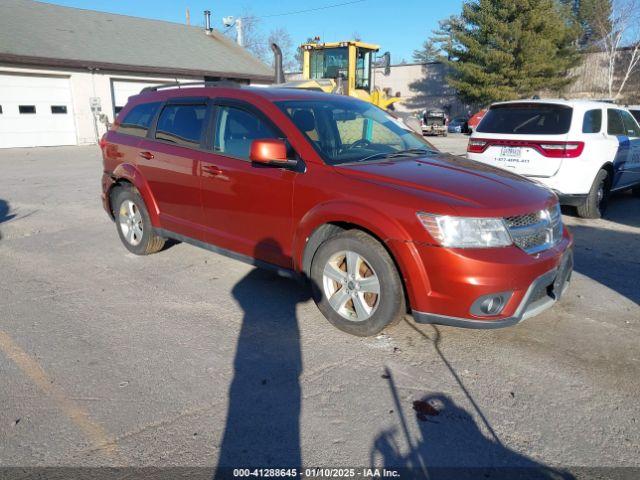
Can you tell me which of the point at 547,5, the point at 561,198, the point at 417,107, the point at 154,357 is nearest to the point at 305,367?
the point at 154,357

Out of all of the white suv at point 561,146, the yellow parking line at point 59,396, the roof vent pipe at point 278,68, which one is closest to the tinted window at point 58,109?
the roof vent pipe at point 278,68

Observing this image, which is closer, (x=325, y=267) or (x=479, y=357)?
(x=479, y=357)

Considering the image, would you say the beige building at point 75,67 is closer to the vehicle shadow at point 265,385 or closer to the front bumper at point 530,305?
the vehicle shadow at point 265,385

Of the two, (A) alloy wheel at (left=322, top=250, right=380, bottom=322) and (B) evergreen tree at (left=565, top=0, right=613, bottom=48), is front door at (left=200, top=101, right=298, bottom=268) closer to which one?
(A) alloy wheel at (left=322, top=250, right=380, bottom=322)

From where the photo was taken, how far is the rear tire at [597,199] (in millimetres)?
7590

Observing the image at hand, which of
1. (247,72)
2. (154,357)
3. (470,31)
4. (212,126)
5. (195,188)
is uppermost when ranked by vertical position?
(470,31)

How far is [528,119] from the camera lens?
24.9 feet

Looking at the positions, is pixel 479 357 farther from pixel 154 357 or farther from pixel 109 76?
pixel 109 76

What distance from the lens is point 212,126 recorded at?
191 inches

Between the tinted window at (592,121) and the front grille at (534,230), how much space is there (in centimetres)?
416

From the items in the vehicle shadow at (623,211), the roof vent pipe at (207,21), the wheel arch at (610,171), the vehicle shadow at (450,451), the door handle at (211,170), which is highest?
the roof vent pipe at (207,21)

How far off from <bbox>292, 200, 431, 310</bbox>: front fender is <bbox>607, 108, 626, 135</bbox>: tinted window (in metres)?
5.98

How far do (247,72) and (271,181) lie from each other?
2542 cm

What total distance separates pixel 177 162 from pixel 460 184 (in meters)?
2.78
